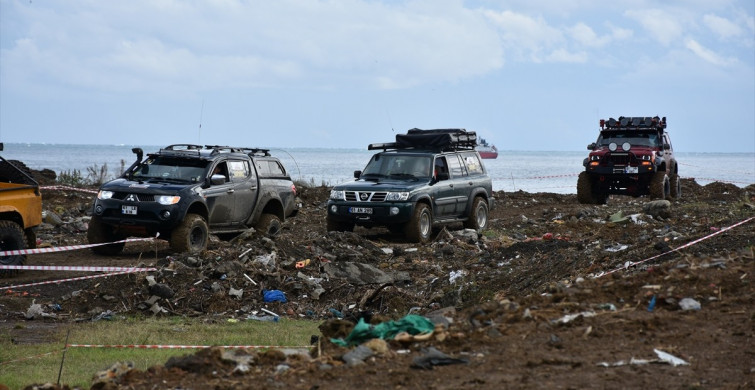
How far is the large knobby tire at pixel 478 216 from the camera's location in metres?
19.8

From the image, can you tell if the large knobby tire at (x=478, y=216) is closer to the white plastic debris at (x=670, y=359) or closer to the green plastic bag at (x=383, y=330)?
the green plastic bag at (x=383, y=330)

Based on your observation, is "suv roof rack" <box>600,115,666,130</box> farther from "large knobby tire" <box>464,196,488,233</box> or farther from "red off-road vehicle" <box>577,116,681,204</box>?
"large knobby tire" <box>464,196,488,233</box>

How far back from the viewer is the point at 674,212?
70.8 feet

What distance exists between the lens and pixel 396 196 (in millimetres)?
17812

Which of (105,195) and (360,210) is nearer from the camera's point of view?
(105,195)

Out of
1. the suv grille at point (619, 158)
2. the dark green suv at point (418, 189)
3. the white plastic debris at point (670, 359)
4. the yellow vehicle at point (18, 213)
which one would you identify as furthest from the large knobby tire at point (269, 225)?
the suv grille at point (619, 158)

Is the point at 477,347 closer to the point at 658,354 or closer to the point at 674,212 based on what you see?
the point at 658,354

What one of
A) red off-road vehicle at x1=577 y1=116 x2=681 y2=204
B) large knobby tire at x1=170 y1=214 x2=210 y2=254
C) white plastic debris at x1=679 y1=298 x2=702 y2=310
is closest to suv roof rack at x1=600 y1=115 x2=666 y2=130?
red off-road vehicle at x1=577 y1=116 x2=681 y2=204

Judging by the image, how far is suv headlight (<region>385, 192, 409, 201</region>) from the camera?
1780 centimetres

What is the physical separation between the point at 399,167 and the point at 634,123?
10.4 meters

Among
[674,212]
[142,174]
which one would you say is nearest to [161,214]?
[142,174]

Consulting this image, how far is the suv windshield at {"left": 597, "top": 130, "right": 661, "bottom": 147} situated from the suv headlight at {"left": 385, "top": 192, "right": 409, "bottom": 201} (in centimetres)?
1055

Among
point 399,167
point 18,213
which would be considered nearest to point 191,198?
point 18,213

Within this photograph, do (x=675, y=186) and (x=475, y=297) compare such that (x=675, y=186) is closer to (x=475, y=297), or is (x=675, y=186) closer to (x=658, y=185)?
(x=658, y=185)
